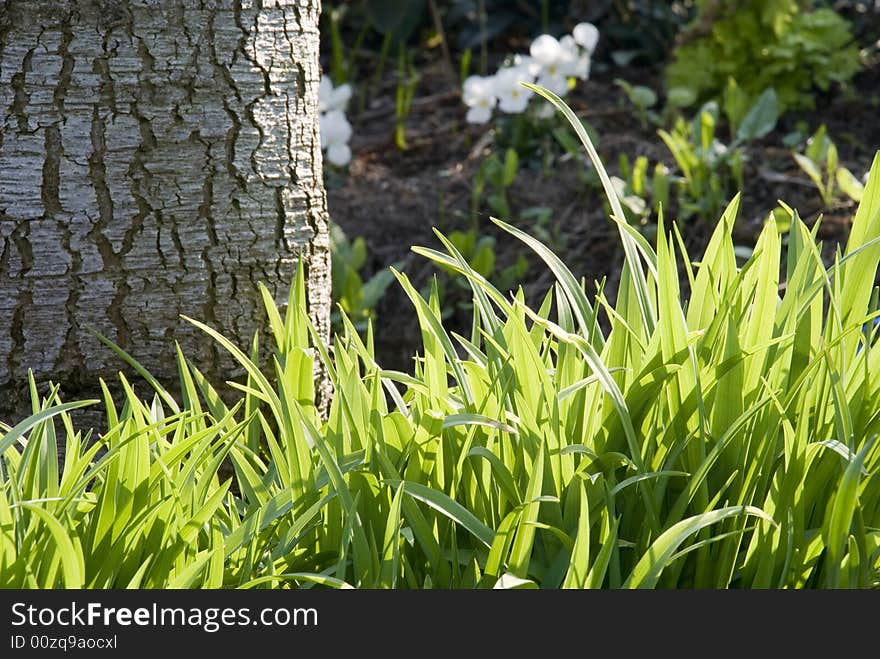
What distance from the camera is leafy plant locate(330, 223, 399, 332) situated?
261 centimetres

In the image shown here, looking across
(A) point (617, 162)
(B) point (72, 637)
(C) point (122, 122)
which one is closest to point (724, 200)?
(A) point (617, 162)


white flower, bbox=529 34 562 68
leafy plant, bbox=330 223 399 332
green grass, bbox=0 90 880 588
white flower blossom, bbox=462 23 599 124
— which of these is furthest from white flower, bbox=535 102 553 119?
green grass, bbox=0 90 880 588

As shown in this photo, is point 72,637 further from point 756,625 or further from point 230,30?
point 230,30

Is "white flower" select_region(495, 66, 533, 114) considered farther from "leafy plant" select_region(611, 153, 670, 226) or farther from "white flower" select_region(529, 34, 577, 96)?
"leafy plant" select_region(611, 153, 670, 226)

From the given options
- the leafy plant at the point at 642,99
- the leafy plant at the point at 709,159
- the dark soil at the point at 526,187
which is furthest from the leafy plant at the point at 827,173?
the leafy plant at the point at 642,99

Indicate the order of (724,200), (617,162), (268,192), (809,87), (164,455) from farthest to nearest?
(809,87) < (617,162) < (724,200) < (268,192) < (164,455)

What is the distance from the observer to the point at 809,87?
Result: 12.1ft

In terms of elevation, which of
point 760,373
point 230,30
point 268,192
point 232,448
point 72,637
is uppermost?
point 230,30

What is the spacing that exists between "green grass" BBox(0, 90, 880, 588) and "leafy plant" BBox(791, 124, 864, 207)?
5.10 ft

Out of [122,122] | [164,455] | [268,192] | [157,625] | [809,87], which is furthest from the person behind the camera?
[809,87]

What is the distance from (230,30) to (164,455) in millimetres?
676

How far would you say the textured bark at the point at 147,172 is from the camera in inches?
57.6

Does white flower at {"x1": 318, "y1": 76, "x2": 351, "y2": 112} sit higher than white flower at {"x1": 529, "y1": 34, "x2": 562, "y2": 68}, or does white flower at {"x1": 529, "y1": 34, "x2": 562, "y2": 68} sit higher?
white flower at {"x1": 529, "y1": 34, "x2": 562, "y2": 68}

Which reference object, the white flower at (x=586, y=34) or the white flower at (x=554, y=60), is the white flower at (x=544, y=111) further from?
the white flower at (x=586, y=34)
